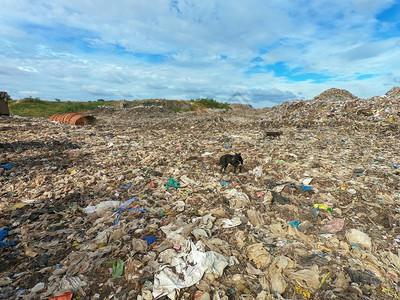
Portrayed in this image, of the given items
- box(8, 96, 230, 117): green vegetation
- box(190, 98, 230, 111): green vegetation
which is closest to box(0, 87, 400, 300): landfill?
box(8, 96, 230, 117): green vegetation

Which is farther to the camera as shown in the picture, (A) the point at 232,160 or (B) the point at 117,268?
(A) the point at 232,160

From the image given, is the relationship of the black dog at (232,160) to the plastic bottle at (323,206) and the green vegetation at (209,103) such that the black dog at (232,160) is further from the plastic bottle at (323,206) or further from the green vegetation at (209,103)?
the green vegetation at (209,103)

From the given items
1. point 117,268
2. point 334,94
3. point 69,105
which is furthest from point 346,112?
point 69,105

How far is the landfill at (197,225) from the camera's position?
6.13ft

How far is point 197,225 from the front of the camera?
264 cm

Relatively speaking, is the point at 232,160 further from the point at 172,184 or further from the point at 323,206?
the point at 323,206

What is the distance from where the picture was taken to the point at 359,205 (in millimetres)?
3104

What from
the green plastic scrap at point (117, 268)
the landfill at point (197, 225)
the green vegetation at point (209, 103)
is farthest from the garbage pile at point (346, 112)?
the green vegetation at point (209, 103)

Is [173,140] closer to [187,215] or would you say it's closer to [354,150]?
[187,215]

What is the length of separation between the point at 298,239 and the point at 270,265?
668mm

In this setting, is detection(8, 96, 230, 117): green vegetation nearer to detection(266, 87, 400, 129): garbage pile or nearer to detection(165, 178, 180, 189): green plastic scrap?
detection(266, 87, 400, 129): garbage pile

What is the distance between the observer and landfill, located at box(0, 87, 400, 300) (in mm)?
1868

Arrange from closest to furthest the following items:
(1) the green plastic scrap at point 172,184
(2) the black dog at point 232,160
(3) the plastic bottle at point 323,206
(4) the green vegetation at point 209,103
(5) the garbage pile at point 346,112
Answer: (3) the plastic bottle at point 323,206, (1) the green plastic scrap at point 172,184, (2) the black dog at point 232,160, (5) the garbage pile at point 346,112, (4) the green vegetation at point 209,103

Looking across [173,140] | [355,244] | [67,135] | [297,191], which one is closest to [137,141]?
[173,140]
